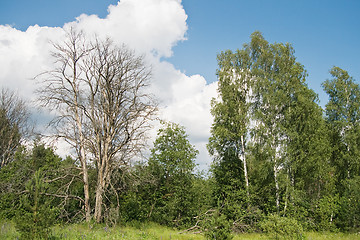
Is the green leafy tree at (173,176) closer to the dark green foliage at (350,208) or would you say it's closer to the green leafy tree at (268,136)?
the green leafy tree at (268,136)

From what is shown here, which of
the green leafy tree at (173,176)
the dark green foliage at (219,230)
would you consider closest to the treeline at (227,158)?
the green leafy tree at (173,176)

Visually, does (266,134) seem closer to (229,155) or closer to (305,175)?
(229,155)

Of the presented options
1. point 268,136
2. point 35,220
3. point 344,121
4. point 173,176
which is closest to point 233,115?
point 268,136

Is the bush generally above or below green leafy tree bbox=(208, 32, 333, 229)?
below

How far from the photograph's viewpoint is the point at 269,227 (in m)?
9.36

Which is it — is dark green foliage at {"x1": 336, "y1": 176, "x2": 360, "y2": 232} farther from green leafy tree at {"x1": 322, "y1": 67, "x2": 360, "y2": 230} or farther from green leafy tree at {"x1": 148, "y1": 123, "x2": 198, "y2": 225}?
green leafy tree at {"x1": 148, "y1": 123, "x2": 198, "y2": 225}

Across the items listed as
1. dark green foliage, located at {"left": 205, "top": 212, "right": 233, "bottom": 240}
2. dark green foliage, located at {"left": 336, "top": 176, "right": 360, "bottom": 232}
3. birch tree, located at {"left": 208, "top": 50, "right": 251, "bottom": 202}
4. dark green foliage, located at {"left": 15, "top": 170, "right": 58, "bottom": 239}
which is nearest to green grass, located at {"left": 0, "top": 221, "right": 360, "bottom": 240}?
dark green foliage, located at {"left": 15, "top": 170, "right": 58, "bottom": 239}

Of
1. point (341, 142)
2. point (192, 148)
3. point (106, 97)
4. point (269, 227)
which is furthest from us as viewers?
point (341, 142)

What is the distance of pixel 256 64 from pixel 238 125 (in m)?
5.29

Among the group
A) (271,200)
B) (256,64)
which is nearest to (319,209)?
(271,200)

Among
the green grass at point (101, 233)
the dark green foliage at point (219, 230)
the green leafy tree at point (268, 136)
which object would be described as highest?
the green leafy tree at point (268, 136)

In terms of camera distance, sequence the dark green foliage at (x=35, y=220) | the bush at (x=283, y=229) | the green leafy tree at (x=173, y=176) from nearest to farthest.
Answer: the dark green foliage at (x=35, y=220) < the bush at (x=283, y=229) < the green leafy tree at (x=173, y=176)

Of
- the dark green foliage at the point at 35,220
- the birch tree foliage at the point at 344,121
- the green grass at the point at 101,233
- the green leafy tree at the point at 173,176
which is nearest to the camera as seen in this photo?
the dark green foliage at the point at 35,220

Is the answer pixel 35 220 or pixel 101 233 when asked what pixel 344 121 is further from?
A: pixel 35 220
